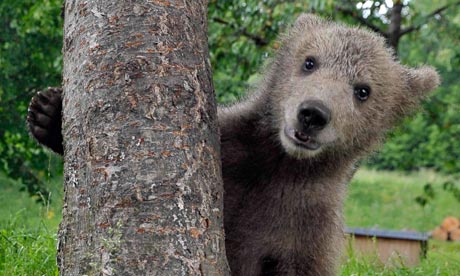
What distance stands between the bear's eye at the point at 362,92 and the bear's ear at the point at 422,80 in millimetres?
537

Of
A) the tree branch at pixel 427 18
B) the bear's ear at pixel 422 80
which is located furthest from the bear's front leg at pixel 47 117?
the tree branch at pixel 427 18

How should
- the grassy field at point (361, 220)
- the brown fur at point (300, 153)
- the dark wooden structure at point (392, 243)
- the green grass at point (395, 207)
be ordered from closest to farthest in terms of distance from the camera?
1. the brown fur at point (300, 153)
2. the grassy field at point (361, 220)
3. the dark wooden structure at point (392, 243)
4. the green grass at point (395, 207)

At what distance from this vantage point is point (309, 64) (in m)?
4.61

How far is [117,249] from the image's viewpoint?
10.2ft

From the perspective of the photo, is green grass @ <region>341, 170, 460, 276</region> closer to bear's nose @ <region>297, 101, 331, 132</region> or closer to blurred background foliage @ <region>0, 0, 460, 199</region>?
blurred background foliage @ <region>0, 0, 460, 199</region>

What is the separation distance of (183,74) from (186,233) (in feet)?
2.32

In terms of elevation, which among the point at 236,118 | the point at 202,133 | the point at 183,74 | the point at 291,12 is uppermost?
the point at 291,12

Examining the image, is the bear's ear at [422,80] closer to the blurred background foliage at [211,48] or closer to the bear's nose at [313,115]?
the bear's nose at [313,115]

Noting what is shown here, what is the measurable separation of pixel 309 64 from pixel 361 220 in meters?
11.5

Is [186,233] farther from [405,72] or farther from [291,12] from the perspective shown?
[291,12]

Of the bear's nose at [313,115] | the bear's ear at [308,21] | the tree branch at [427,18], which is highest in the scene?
the tree branch at [427,18]

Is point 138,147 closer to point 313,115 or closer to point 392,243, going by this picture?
point 313,115

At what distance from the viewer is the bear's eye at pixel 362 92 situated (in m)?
4.57

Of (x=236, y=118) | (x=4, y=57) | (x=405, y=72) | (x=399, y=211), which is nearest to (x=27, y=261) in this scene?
(x=236, y=118)
